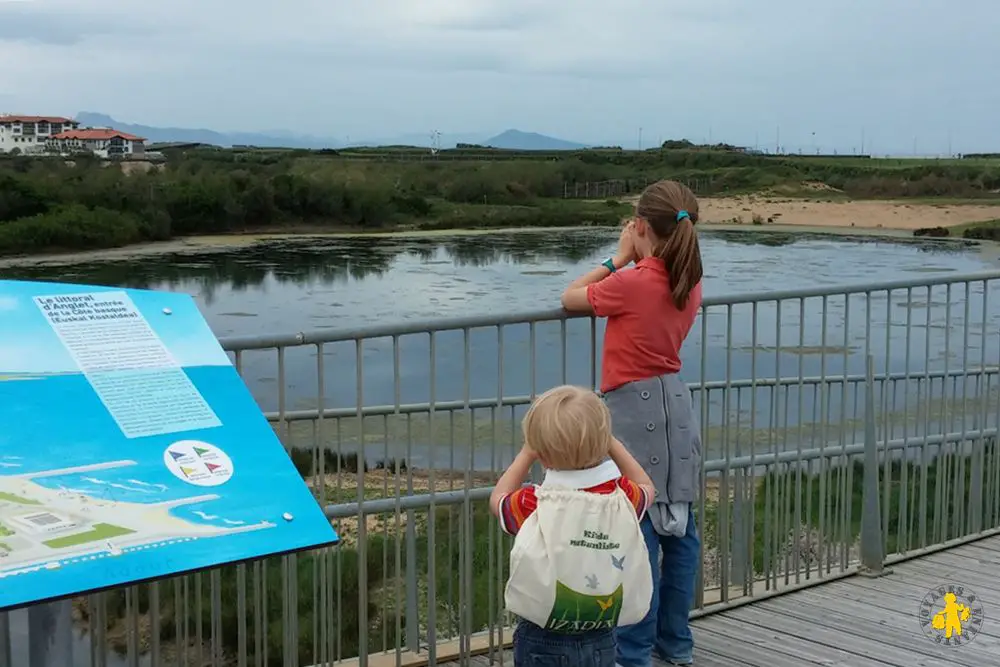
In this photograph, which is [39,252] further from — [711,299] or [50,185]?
[711,299]

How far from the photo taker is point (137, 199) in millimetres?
51250

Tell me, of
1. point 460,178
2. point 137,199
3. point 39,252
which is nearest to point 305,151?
point 460,178

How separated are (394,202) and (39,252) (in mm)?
22058

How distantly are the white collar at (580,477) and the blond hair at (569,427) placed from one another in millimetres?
19

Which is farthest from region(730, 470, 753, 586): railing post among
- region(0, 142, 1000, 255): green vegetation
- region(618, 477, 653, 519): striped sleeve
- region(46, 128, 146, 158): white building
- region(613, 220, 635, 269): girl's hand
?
region(46, 128, 146, 158): white building

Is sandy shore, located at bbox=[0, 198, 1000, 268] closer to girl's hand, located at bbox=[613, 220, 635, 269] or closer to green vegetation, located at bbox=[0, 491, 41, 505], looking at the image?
girl's hand, located at bbox=[613, 220, 635, 269]

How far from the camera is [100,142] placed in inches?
3248

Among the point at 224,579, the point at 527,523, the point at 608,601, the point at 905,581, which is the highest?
the point at 527,523

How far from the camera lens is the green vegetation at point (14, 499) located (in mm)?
2043

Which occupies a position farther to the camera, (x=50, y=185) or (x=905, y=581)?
(x=50, y=185)

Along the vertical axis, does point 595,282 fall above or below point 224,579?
above

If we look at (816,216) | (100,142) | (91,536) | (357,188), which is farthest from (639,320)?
(100,142)

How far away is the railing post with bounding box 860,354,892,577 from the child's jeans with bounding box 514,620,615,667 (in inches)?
82.2

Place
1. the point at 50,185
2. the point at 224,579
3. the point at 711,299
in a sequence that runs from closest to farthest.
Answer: the point at 711,299 → the point at 224,579 → the point at 50,185
